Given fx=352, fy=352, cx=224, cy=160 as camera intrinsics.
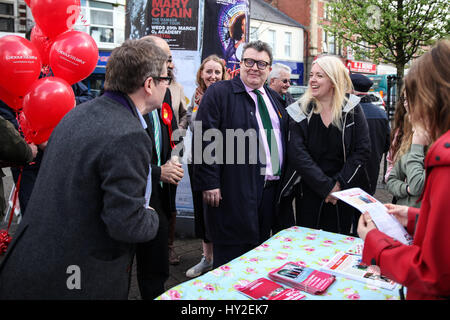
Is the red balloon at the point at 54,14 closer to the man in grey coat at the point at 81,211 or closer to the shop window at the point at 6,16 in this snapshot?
the man in grey coat at the point at 81,211

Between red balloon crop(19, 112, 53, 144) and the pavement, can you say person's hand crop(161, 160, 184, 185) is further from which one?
the pavement

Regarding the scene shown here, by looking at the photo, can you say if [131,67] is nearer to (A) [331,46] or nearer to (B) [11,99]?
(B) [11,99]

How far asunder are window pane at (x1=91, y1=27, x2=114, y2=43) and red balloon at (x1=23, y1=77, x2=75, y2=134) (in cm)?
1778

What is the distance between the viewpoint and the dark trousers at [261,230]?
2.76 metres

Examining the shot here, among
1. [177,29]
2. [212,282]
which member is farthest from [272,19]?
[212,282]

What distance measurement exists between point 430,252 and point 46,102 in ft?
8.20

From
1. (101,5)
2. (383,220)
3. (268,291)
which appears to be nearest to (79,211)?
(268,291)

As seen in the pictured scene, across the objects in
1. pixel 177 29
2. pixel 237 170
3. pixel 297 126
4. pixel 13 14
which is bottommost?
pixel 237 170

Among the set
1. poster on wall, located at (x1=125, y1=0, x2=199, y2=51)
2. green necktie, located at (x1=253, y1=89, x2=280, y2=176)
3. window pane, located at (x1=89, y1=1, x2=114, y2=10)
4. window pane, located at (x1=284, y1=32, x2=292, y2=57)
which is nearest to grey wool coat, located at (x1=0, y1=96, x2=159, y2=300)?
green necktie, located at (x1=253, y1=89, x2=280, y2=176)

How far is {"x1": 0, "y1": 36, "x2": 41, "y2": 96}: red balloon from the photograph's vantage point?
2.48 meters

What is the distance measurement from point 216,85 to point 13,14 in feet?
52.7
